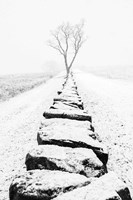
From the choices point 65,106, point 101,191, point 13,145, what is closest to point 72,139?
point 101,191

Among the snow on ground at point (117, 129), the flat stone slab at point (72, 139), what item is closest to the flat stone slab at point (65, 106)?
the snow on ground at point (117, 129)

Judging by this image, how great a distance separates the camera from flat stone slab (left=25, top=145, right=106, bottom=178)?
9.25 feet

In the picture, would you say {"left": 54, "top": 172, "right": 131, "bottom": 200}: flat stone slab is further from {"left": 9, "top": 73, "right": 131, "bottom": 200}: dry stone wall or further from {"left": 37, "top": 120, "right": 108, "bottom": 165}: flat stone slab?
{"left": 37, "top": 120, "right": 108, "bottom": 165}: flat stone slab

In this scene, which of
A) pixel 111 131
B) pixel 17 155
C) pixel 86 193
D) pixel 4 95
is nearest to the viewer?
pixel 86 193

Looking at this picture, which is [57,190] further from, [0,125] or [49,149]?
[0,125]

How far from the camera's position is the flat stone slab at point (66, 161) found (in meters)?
2.82

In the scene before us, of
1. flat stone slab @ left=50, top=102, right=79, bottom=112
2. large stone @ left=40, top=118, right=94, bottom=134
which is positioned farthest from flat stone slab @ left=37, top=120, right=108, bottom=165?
flat stone slab @ left=50, top=102, right=79, bottom=112

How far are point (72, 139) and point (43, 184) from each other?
4.18 ft

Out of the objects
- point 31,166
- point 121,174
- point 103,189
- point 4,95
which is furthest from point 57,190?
point 4,95

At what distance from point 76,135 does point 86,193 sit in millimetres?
1558

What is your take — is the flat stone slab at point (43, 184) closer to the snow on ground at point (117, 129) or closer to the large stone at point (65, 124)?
the large stone at point (65, 124)

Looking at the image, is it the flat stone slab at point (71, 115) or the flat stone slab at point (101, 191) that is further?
the flat stone slab at point (71, 115)

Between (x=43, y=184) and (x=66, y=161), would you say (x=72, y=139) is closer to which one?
(x=66, y=161)

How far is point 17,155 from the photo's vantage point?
5066 mm
